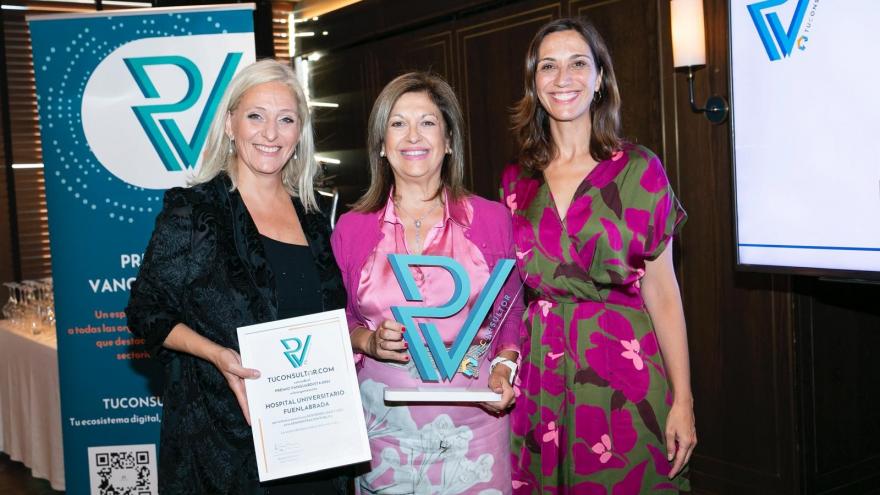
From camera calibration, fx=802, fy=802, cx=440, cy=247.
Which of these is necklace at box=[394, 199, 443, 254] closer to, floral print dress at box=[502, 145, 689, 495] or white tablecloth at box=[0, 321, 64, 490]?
floral print dress at box=[502, 145, 689, 495]

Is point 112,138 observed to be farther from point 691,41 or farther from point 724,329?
point 724,329

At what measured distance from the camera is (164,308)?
6.23ft

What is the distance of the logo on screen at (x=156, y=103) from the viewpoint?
3.32m

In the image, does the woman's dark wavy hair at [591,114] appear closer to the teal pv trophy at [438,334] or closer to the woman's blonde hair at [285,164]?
the teal pv trophy at [438,334]

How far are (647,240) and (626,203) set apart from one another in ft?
0.35

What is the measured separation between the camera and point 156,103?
3.34 meters

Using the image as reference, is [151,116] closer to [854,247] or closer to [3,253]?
[854,247]

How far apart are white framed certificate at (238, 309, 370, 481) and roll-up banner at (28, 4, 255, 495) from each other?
5.92ft

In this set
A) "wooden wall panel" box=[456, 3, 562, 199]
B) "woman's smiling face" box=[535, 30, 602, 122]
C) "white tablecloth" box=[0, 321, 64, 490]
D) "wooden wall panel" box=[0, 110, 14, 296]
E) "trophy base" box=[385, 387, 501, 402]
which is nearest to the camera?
"trophy base" box=[385, 387, 501, 402]

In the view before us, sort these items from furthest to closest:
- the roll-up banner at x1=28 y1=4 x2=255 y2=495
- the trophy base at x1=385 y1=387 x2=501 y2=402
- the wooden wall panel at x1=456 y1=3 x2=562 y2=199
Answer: the wooden wall panel at x1=456 y1=3 x2=562 y2=199 → the roll-up banner at x1=28 y1=4 x2=255 y2=495 → the trophy base at x1=385 y1=387 x2=501 y2=402

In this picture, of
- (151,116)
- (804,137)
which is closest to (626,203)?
(804,137)

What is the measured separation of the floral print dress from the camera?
2.02 metres

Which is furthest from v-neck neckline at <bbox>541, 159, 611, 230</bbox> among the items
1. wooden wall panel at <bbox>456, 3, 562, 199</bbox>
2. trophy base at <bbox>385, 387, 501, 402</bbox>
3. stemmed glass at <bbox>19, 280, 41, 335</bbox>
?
stemmed glass at <bbox>19, 280, 41, 335</bbox>

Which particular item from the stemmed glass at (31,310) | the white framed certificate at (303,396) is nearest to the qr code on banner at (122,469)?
the stemmed glass at (31,310)
